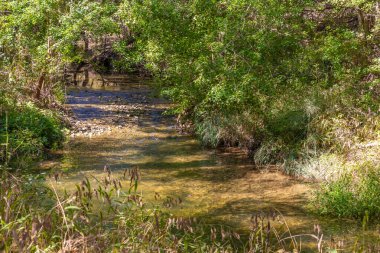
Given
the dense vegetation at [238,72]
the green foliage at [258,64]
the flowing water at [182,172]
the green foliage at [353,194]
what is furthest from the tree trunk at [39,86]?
the green foliage at [353,194]

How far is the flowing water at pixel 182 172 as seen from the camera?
28.0ft

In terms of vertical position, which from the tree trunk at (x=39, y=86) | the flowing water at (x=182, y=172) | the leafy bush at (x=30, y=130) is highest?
the tree trunk at (x=39, y=86)

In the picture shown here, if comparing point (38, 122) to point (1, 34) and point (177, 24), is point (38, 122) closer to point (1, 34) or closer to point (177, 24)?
point (1, 34)

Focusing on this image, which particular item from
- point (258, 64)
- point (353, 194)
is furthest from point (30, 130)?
point (353, 194)

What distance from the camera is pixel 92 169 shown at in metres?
11.2

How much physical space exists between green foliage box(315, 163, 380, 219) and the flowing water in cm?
27

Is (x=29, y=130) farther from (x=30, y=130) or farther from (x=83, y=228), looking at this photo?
(x=83, y=228)

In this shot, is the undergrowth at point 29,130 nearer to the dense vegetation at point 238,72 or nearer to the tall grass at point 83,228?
the dense vegetation at point 238,72

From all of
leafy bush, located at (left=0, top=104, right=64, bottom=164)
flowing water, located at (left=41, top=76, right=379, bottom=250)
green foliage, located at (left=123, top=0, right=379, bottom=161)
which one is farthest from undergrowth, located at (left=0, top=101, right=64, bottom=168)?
green foliage, located at (left=123, top=0, right=379, bottom=161)

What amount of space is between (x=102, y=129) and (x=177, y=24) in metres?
4.62

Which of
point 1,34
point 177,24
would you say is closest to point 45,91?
point 1,34

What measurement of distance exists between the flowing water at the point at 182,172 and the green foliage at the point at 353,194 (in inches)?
10.8

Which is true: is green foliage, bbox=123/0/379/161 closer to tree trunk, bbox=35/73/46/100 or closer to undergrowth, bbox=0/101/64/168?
tree trunk, bbox=35/73/46/100

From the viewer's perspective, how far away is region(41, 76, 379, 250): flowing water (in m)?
8.52
